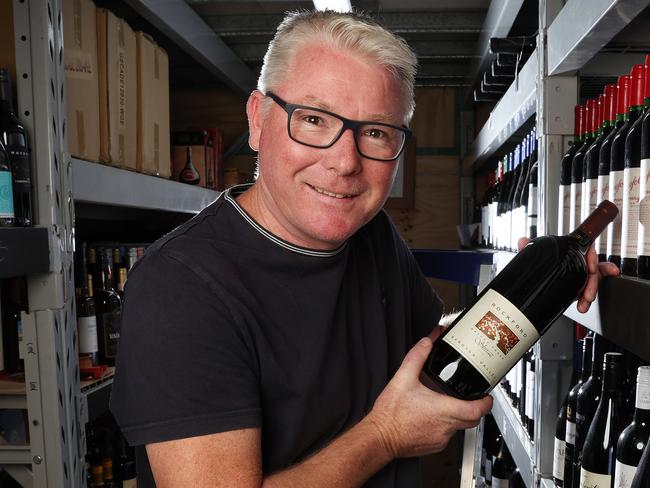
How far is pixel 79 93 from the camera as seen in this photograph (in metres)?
1.60

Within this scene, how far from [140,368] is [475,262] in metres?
1.06

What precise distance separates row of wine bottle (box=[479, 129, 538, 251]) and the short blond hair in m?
0.84

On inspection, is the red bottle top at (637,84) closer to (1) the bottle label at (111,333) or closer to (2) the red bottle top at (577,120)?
(2) the red bottle top at (577,120)

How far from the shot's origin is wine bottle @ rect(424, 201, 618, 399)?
881 mm

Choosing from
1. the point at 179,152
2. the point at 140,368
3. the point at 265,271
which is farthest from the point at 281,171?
the point at 179,152

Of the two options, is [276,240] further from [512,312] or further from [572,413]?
[572,413]

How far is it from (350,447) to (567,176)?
0.73 metres

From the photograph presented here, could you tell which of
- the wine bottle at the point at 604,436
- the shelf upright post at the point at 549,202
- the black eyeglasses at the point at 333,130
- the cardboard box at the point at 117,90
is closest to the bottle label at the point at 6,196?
the cardboard box at the point at 117,90

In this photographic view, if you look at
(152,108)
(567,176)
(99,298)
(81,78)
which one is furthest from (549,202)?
(99,298)

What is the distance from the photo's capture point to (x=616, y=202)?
950 mm

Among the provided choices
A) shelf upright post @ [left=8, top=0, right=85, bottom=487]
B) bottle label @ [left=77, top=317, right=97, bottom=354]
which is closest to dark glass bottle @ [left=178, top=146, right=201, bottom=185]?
bottle label @ [left=77, top=317, right=97, bottom=354]

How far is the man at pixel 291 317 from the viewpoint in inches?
32.0

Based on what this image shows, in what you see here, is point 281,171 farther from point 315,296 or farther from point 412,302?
point 412,302

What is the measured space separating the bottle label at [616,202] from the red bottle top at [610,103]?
0.55 feet
